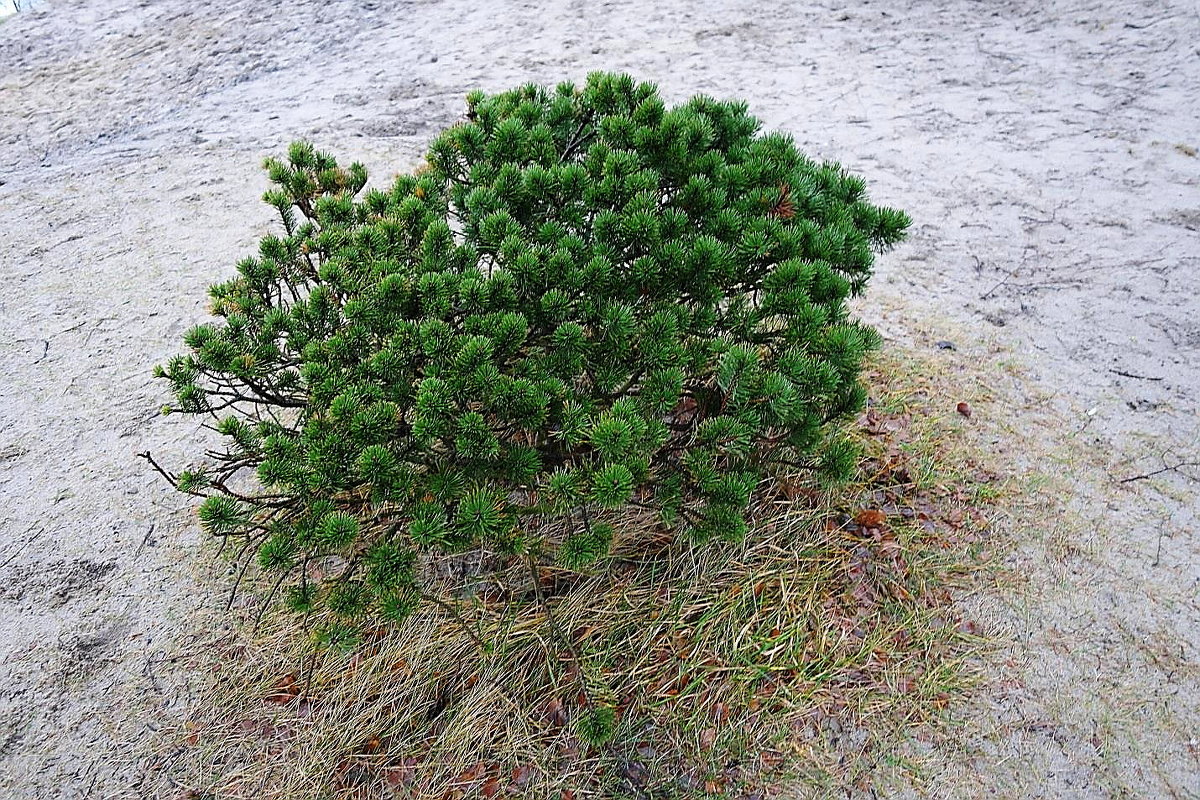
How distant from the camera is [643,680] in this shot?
223 centimetres

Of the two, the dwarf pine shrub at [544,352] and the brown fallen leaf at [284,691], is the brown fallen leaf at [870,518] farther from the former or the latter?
the brown fallen leaf at [284,691]

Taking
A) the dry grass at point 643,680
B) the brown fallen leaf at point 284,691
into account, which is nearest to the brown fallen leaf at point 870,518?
the dry grass at point 643,680

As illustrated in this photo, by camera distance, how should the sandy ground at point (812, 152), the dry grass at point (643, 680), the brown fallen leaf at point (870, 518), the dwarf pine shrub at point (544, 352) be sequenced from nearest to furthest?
the dwarf pine shrub at point (544, 352)
the dry grass at point (643, 680)
the sandy ground at point (812, 152)
the brown fallen leaf at point (870, 518)

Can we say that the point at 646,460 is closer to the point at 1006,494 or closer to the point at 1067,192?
the point at 1006,494

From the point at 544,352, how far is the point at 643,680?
0.92 metres

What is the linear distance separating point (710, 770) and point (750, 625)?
0.39m

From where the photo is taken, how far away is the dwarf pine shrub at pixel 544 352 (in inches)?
72.7

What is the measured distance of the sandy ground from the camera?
2316 mm

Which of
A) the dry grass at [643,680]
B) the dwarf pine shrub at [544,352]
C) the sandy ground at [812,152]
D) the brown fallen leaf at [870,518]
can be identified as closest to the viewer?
the dwarf pine shrub at [544,352]

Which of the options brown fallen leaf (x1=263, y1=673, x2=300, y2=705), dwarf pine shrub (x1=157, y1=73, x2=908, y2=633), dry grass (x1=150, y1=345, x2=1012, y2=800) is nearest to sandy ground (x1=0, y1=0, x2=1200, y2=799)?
dry grass (x1=150, y1=345, x2=1012, y2=800)

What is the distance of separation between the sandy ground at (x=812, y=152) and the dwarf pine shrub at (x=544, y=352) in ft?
2.91

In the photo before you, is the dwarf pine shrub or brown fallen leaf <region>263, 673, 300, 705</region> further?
brown fallen leaf <region>263, 673, 300, 705</region>

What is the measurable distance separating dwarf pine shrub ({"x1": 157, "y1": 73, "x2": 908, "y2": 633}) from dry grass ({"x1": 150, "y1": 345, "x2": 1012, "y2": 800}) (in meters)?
0.25

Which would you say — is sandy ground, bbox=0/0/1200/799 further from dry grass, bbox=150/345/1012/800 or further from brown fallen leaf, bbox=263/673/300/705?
brown fallen leaf, bbox=263/673/300/705
